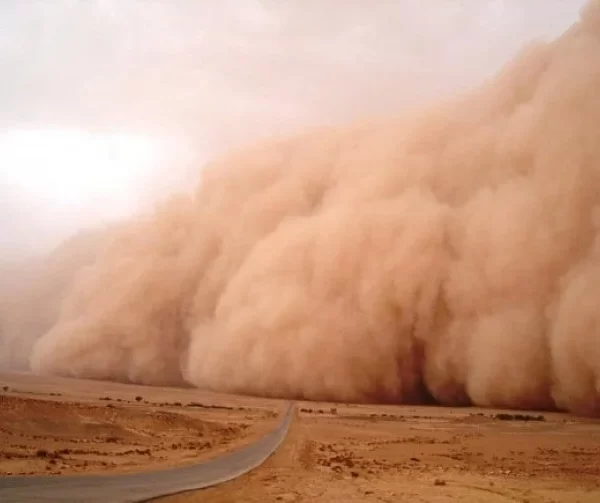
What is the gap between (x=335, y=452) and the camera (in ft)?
36.9

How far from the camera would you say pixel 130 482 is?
22.4 feet

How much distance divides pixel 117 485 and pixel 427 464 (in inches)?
219

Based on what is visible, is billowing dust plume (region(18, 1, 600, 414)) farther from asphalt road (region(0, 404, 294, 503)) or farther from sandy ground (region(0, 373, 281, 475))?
asphalt road (region(0, 404, 294, 503))

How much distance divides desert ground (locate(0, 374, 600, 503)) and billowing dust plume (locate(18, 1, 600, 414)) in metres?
5.30

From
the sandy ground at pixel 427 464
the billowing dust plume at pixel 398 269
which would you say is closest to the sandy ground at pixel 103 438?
the sandy ground at pixel 427 464

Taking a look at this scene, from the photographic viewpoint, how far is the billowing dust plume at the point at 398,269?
22219mm

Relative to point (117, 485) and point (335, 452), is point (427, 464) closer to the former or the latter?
point (335, 452)

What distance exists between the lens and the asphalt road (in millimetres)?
5809

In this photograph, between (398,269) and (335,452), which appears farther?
(398,269)

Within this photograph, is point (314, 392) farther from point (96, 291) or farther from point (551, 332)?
point (96, 291)

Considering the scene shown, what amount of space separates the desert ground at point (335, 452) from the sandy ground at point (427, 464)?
0.07ft

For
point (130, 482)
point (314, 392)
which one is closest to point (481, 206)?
point (314, 392)

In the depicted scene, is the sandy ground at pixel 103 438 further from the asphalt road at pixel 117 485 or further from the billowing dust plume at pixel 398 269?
the billowing dust plume at pixel 398 269

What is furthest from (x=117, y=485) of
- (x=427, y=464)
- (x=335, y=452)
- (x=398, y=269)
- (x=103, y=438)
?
(x=398, y=269)
